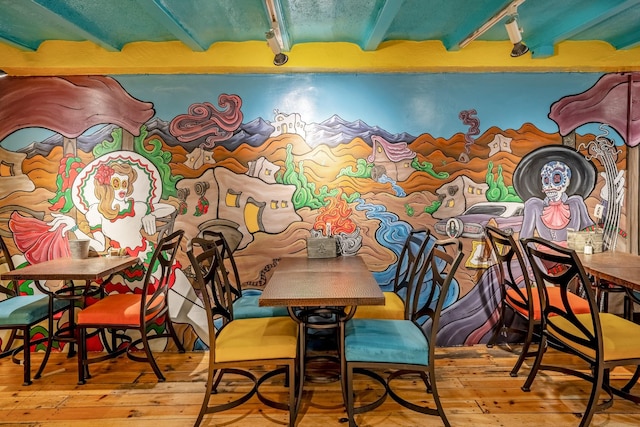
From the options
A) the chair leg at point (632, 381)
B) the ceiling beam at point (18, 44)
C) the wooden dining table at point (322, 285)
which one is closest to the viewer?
the wooden dining table at point (322, 285)

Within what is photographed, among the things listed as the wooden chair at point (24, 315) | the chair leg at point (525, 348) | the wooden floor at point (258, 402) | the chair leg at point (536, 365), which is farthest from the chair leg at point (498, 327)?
the wooden chair at point (24, 315)

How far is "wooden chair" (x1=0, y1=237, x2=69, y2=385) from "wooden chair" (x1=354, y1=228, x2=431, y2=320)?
2.24 metres

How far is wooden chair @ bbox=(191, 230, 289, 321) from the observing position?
2612 mm

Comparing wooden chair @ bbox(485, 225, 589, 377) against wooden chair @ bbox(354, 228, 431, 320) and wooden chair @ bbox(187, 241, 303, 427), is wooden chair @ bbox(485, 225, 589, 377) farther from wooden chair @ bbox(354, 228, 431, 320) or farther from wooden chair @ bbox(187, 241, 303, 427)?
wooden chair @ bbox(187, 241, 303, 427)

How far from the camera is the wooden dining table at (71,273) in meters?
2.58

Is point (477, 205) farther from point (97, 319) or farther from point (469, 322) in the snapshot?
point (97, 319)

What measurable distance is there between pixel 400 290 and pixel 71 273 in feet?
8.05

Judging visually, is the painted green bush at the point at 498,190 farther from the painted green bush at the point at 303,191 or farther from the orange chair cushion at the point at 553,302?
the painted green bush at the point at 303,191

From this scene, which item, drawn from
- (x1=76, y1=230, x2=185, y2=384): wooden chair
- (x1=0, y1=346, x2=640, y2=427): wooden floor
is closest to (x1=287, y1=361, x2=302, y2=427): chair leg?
(x1=0, y1=346, x2=640, y2=427): wooden floor

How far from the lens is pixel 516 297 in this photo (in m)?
3.06

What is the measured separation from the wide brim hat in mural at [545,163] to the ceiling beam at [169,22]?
2811mm

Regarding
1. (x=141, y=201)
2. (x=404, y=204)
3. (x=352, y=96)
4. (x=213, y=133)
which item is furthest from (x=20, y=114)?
(x=404, y=204)

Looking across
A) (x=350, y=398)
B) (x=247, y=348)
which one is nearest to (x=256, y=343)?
(x=247, y=348)

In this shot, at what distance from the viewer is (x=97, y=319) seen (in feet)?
8.93
